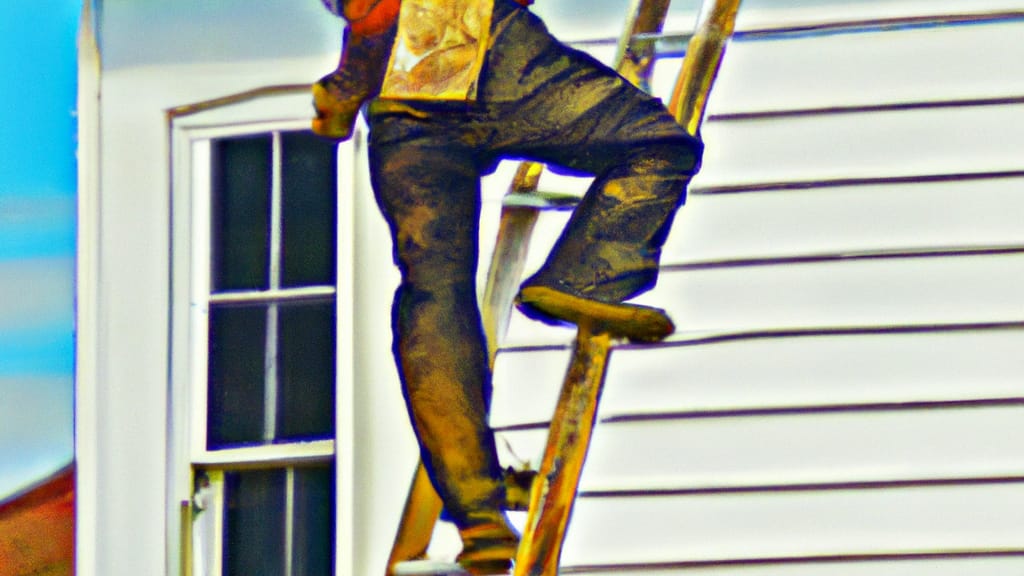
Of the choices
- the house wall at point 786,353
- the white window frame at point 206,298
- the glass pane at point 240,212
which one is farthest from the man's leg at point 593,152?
the glass pane at point 240,212

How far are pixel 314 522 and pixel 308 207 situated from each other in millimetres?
742

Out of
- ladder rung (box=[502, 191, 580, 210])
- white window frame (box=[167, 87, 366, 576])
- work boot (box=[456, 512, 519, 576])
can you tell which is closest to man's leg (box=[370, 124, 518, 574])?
work boot (box=[456, 512, 519, 576])

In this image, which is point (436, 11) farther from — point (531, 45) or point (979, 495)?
point (979, 495)

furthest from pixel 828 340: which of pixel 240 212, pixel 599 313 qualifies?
pixel 240 212

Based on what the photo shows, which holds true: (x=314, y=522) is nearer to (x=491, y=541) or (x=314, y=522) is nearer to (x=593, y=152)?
(x=491, y=541)

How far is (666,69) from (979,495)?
1148 millimetres

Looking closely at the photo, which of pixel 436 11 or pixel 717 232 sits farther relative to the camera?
pixel 717 232

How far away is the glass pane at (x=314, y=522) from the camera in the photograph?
4.06m

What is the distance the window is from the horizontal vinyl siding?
533 mm

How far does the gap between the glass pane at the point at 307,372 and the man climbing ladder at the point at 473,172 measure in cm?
124

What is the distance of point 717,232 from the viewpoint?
3.87m

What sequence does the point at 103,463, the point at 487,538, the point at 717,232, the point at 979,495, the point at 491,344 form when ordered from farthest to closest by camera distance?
the point at 103,463 → the point at 717,232 → the point at 979,495 → the point at 491,344 → the point at 487,538

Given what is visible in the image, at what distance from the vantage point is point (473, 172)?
2.95 m

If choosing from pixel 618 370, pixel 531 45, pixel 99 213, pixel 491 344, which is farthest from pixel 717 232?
pixel 99 213
